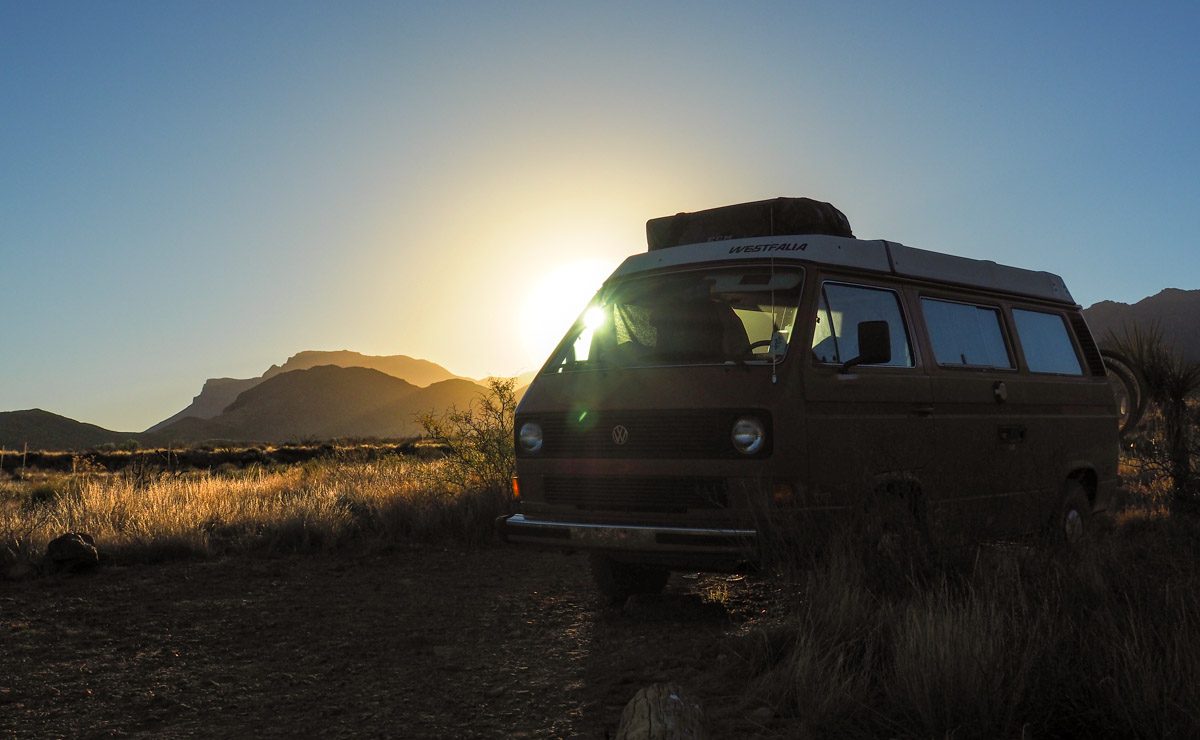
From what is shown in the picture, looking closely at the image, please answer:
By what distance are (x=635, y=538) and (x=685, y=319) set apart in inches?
62.0

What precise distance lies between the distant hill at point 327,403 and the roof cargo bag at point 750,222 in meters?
125

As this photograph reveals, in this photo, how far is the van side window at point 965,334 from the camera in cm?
690

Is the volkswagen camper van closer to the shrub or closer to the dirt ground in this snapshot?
the dirt ground

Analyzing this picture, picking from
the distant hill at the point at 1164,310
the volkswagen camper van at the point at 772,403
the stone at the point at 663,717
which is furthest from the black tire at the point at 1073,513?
the distant hill at the point at 1164,310

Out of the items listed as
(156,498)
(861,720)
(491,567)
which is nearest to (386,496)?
(156,498)

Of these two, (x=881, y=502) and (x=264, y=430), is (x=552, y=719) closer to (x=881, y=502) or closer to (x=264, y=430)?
(x=881, y=502)

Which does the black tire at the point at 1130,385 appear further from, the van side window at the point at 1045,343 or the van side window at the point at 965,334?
the van side window at the point at 965,334

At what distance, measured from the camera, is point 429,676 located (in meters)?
5.33

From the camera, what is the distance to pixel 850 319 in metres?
6.32

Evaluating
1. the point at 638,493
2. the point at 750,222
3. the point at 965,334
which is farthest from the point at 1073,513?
the point at 638,493

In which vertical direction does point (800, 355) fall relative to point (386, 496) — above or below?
above

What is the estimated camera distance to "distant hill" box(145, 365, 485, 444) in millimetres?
143875

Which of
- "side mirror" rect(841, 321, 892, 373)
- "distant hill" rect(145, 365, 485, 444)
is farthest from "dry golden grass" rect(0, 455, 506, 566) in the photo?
"distant hill" rect(145, 365, 485, 444)

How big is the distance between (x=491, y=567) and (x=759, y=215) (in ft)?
13.4
